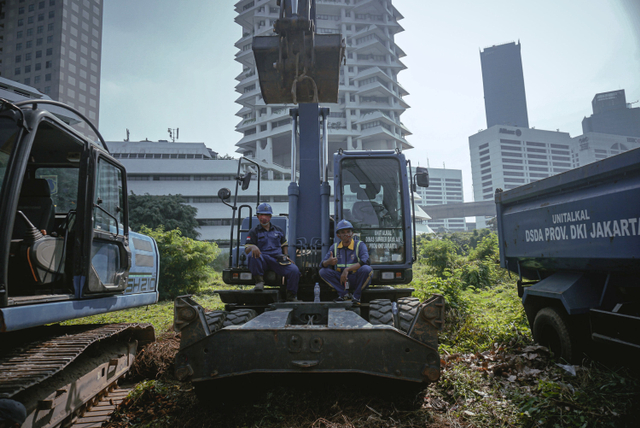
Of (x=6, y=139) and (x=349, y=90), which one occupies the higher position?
(x=349, y=90)

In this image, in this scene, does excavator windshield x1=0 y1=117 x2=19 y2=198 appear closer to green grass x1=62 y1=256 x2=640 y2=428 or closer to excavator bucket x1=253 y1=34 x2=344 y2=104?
green grass x1=62 y1=256 x2=640 y2=428

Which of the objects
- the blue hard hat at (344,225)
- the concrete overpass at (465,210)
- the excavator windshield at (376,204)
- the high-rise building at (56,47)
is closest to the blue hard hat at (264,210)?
the blue hard hat at (344,225)

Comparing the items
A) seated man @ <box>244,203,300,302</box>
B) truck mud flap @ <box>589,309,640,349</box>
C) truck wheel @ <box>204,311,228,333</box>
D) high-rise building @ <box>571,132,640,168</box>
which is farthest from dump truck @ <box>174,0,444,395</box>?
high-rise building @ <box>571,132,640,168</box>

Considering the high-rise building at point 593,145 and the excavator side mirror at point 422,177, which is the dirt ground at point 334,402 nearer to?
the excavator side mirror at point 422,177

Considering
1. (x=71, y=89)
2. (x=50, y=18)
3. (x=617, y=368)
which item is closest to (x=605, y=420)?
(x=617, y=368)

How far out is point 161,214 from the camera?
119ft

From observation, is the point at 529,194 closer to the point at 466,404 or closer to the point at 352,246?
the point at 352,246

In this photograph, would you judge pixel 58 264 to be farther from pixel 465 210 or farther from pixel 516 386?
pixel 465 210

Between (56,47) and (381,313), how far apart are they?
8554 centimetres

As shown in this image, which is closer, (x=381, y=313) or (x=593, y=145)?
(x=381, y=313)

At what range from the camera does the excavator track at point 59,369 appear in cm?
272

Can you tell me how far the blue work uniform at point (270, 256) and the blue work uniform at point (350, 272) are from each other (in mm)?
445

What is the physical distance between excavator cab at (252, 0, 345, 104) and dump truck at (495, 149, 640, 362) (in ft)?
10.5

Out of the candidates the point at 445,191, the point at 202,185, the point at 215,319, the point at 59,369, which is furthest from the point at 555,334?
the point at 445,191
